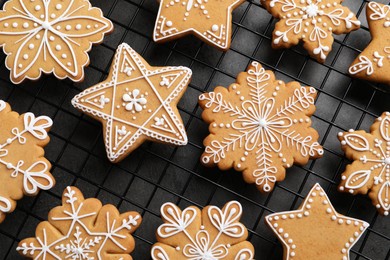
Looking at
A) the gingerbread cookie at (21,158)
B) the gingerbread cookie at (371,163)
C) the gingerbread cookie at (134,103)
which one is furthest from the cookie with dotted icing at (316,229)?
the gingerbread cookie at (21,158)

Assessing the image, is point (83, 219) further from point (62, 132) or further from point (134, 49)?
point (134, 49)

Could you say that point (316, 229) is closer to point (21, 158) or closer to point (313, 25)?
point (313, 25)

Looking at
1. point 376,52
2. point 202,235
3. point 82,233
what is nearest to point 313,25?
point 376,52

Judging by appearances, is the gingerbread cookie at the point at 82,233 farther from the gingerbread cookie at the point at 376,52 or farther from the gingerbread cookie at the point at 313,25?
the gingerbread cookie at the point at 376,52

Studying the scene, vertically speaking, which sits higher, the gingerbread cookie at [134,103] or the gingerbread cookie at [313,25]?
the gingerbread cookie at [313,25]

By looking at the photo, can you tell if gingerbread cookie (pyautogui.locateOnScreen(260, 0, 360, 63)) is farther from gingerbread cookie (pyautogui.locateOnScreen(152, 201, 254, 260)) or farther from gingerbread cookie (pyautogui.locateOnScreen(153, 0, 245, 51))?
gingerbread cookie (pyautogui.locateOnScreen(152, 201, 254, 260))

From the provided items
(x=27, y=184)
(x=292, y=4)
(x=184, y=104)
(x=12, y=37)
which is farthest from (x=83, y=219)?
(x=292, y=4)

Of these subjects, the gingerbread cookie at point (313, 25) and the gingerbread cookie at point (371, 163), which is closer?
the gingerbread cookie at point (371, 163)
